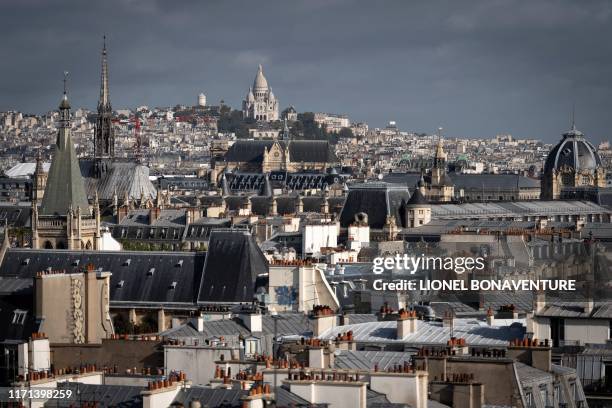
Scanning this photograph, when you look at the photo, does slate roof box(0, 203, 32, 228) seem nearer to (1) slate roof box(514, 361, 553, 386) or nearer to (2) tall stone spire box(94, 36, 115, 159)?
(2) tall stone spire box(94, 36, 115, 159)

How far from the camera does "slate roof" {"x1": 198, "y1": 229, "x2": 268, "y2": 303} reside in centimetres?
4628

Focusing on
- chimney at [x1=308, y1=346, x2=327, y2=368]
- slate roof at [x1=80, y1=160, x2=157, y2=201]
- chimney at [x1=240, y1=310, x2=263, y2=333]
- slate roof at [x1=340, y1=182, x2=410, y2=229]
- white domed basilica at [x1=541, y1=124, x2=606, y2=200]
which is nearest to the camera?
chimney at [x1=308, y1=346, x2=327, y2=368]

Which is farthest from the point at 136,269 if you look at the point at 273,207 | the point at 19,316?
the point at 273,207

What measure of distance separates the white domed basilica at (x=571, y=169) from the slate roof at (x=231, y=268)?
108 m

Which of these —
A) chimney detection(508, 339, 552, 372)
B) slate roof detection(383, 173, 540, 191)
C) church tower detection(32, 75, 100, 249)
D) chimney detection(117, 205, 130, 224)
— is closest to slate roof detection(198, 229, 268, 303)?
chimney detection(508, 339, 552, 372)

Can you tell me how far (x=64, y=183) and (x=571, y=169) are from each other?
89.7 m

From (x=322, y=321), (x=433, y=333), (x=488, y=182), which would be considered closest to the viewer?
(x=433, y=333)

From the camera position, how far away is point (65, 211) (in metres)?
75.1

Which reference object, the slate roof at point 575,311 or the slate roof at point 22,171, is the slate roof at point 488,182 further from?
the slate roof at point 575,311

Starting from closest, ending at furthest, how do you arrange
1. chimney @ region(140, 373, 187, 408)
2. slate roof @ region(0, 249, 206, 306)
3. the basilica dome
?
chimney @ region(140, 373, 187, 408) → slate roof @ region(0, 249, 206, 306) → the basilica dome

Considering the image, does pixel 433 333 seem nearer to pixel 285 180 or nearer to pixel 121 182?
pixel 121 182

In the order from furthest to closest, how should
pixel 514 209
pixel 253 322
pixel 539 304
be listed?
pixel 514 209 < pixel 253 322 < pixel 539 304

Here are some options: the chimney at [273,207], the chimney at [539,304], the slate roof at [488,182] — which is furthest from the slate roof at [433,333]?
the slate roof at [488,182]

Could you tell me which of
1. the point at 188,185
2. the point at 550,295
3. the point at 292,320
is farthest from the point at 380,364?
the point at 188,185
